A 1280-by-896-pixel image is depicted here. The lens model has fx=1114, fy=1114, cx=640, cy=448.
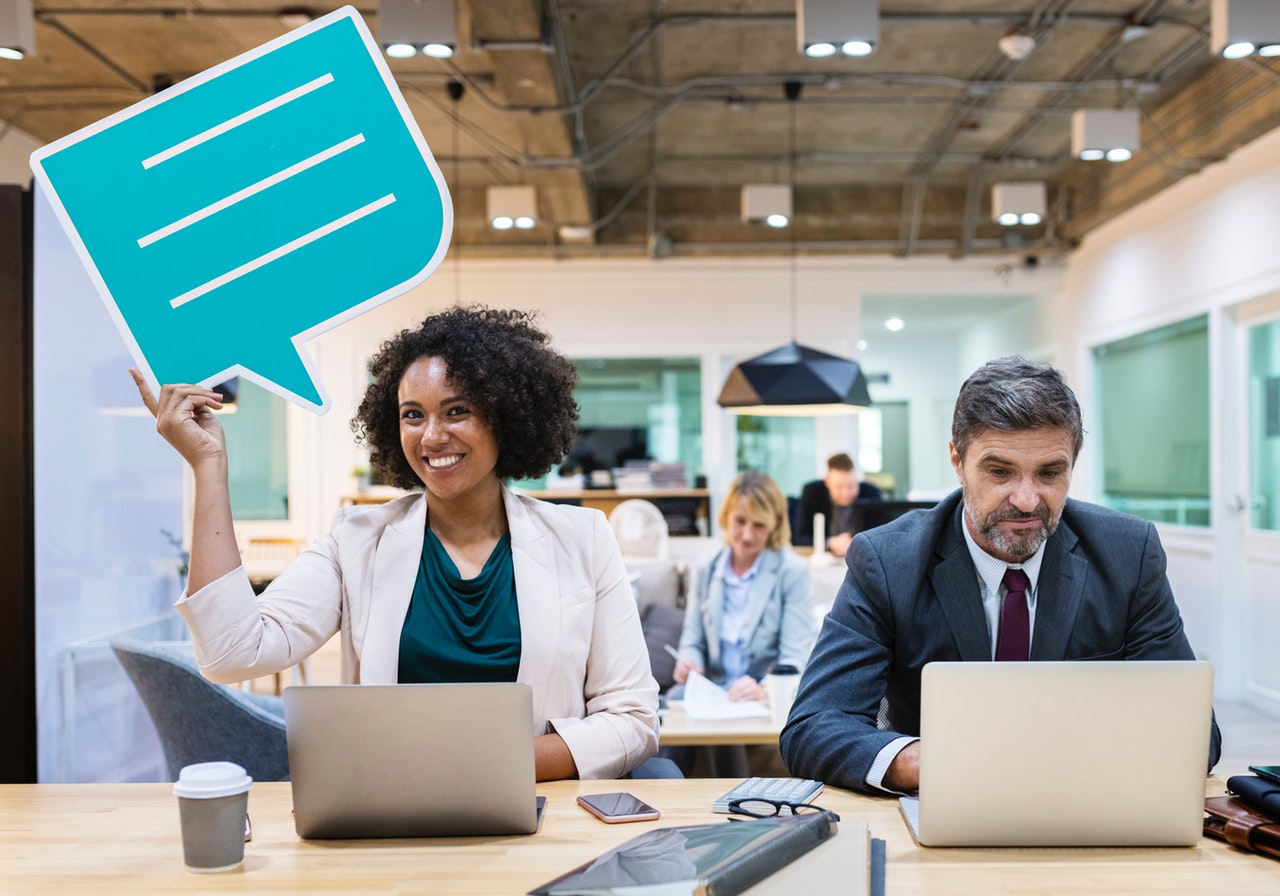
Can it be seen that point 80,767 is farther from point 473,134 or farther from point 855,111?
point 855,111

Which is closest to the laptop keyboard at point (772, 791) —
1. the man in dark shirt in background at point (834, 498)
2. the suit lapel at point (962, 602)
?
the suit lapel at point (962, 602)

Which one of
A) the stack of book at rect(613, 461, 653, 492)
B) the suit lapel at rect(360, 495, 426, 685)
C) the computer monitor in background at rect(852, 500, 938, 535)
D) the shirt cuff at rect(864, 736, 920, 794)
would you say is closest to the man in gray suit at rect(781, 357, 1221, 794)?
the shirt cuff at rect(864, 736, 920, 794)

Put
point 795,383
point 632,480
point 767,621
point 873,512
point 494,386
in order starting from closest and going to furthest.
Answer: point 494,386, point 767,621, point 795,383, point 873,512, point 632,480

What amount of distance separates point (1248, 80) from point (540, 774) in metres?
6.28

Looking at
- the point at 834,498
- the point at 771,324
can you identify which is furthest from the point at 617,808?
the point at 771,324

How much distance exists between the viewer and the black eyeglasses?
1596mm

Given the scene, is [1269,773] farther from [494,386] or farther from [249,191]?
[249,191]

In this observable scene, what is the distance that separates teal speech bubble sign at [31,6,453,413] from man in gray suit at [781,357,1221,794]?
967 millimetres

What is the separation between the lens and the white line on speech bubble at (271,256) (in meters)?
1.81

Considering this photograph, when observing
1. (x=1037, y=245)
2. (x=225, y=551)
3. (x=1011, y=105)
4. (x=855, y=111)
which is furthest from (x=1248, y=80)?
(x=225, y=551)

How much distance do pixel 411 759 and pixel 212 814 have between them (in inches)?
9.9

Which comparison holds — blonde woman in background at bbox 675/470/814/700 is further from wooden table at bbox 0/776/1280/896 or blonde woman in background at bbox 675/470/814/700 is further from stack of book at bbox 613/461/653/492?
stack of book at bbox 613/461/653/492

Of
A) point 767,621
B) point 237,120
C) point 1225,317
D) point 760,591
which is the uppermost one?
point 1225,317

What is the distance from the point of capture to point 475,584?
2.03m
